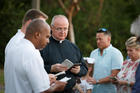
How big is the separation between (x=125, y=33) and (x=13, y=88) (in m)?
22.7

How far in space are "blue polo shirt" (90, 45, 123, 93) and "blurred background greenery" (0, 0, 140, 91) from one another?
31.4ft

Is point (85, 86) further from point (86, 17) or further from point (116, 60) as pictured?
point (86, 17)

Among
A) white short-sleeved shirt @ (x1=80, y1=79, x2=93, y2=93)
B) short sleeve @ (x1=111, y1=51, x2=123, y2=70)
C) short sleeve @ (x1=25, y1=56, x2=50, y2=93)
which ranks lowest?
white short-sleeved shirt @ (x1=80, y1=79, x2=93, y2=93)

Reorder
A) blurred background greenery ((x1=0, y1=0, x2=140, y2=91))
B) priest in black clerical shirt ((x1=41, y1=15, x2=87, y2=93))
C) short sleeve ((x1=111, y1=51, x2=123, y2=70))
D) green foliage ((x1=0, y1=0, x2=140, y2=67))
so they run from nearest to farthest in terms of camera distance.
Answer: priest in black clerical shirt ((x1=41, y1=15, x2=87, y2=93)) → short sleeve ((x1=111, y1=51, x2=123, y2=70)) → green foliage ((x1=0, y1=0, x2=140, y2=67)) → blurred background greenery ((x1=0, y1=0, x2=140, y2=91))

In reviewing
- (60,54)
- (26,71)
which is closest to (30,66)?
(26,71)

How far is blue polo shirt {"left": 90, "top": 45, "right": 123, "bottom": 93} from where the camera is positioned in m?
6.81

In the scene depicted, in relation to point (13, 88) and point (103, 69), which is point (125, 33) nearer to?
point (103, 69)

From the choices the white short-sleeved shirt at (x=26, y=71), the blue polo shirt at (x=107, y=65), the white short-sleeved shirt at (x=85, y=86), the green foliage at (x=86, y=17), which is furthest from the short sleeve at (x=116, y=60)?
the green foliage at (x=86, y=17)

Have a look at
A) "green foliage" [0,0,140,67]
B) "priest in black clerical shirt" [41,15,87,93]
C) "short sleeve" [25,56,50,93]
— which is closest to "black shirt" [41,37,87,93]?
"priest in black clerical shirt" [41,15,87,93]

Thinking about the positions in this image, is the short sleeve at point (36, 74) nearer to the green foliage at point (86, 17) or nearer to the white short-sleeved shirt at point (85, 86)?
the white short-sleeved shirt at point (85, 86)

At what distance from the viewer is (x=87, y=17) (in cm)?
2780

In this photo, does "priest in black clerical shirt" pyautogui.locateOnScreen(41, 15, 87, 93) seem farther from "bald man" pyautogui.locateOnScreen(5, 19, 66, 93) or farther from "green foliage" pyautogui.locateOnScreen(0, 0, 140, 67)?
"green foliage" pyautogui.locateOnScreen(0, 0, 140, 67)

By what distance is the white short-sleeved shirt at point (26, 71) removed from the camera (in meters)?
4.19

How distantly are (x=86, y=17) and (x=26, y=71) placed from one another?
77.4 ft
